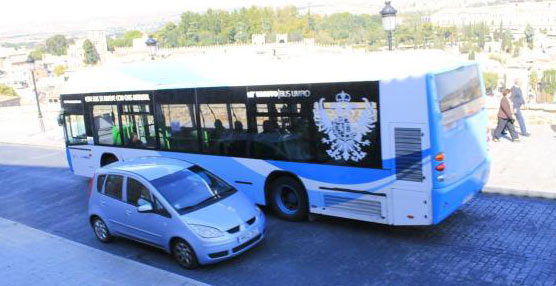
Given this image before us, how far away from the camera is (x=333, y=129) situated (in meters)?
8.44

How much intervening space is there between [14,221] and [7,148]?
14435mm

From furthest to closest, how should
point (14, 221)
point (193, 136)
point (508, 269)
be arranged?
point (14, 221) < point (193, 136) < point (508, 269)

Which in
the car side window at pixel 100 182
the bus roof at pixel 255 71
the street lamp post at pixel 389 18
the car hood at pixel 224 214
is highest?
the street lamp post at pixel 389 18

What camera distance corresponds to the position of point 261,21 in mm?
192625

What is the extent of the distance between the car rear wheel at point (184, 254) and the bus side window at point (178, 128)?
3206 mm

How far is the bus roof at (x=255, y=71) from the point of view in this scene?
7.85m

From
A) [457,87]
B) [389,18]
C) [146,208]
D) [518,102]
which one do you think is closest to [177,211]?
[146,208]

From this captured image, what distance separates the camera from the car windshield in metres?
7.99

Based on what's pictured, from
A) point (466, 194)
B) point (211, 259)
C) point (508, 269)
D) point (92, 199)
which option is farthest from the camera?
point (92, 199)

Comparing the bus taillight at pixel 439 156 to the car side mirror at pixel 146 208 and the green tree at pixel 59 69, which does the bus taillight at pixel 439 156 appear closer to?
the car side mirror at pixel 146 208

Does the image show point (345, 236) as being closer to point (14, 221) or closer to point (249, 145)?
point (249, 145)

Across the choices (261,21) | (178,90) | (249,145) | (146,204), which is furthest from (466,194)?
(261,21)

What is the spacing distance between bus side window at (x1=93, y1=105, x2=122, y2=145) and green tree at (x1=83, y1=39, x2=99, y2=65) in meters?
164

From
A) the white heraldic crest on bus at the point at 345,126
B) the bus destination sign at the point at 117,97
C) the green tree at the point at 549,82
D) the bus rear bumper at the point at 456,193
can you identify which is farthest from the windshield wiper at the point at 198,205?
Answer: the green tree at the point at 549,82
